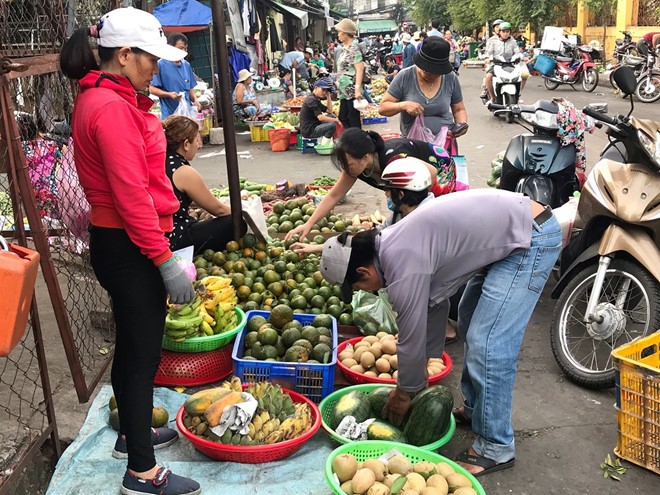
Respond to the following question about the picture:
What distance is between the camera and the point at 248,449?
321 cm

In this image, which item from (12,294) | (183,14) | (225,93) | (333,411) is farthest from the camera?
(183,14)

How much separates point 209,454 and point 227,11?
591 inches

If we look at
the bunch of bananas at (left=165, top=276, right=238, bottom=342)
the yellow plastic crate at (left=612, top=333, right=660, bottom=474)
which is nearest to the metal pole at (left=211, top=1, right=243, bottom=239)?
the bunch of bananas at (left=165, top=276, right=238, bottom=342)

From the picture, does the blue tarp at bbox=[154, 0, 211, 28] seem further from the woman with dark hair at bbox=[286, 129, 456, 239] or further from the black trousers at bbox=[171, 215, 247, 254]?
the woman with dark hair at bbox=[286, 129, 456, 239]

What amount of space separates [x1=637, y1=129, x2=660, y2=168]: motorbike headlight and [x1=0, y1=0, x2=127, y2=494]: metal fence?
10.5 feet

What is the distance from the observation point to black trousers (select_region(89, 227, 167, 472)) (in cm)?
272

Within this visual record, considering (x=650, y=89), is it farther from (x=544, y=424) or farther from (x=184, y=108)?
(x=544, y=424)

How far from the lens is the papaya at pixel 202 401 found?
3336 millimetres

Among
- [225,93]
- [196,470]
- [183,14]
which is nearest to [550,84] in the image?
[183,14]

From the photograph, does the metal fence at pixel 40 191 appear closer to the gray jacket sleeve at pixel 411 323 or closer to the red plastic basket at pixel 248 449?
the red plastic basket at pixel 248 449

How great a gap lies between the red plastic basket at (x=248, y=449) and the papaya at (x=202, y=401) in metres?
→ 0.09

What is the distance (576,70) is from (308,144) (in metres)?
11.1

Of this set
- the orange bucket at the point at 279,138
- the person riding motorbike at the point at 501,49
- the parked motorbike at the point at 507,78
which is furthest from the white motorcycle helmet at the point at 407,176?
the person riding motorbike at the point at 501,49

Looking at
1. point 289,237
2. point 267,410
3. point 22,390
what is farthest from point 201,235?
point 267,410
